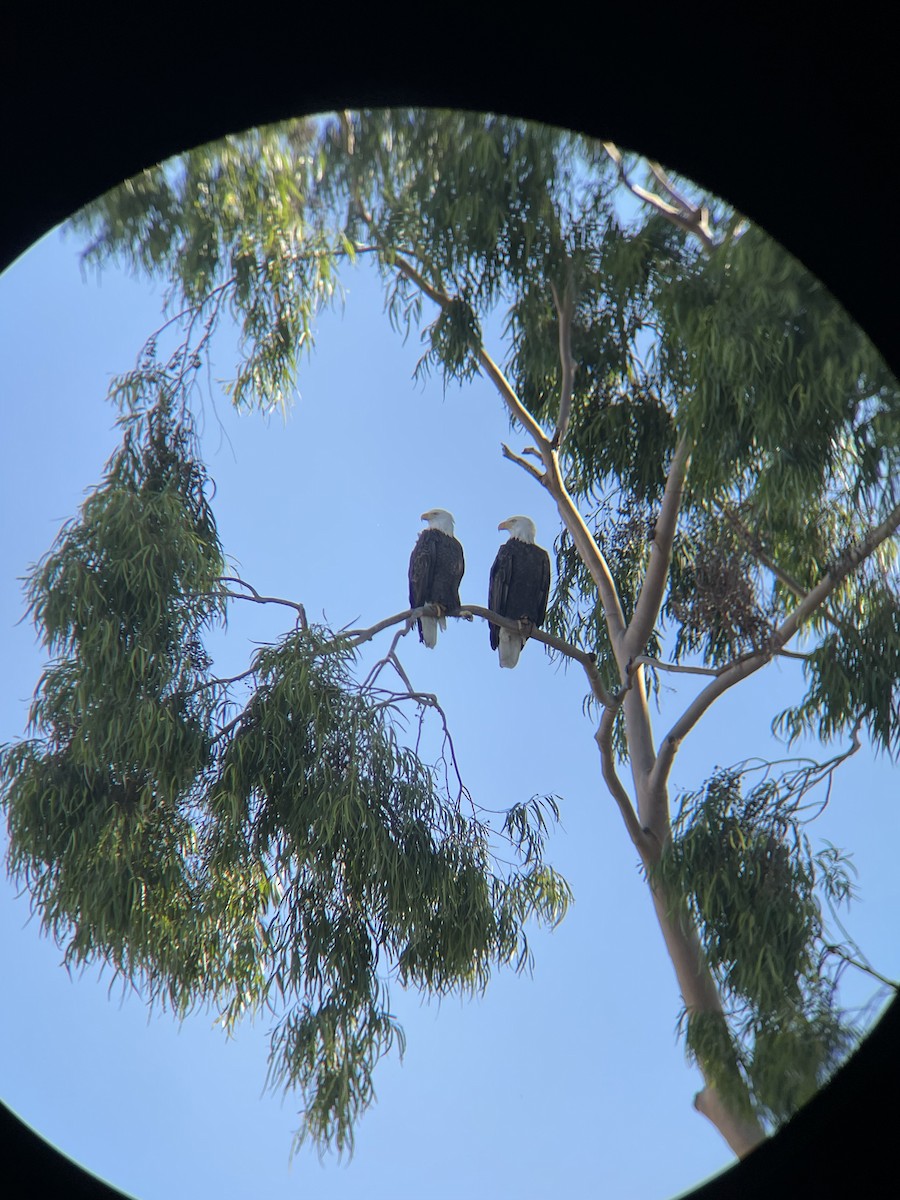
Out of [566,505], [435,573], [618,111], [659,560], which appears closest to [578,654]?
[659,560]

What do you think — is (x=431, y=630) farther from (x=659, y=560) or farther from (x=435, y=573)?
(x=659, y=560)

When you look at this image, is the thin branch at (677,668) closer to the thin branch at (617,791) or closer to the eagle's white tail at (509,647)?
the thin branch at (617,791)

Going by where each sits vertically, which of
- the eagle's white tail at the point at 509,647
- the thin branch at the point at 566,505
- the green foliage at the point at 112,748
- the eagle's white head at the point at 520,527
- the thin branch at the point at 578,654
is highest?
the eagle's white head at the point at 520,527

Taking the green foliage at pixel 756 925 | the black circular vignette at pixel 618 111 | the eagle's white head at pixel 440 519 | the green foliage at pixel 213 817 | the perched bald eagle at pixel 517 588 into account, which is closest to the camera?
the black circular vignette at pixel 618 111

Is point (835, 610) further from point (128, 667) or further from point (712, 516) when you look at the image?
point (128, 667)

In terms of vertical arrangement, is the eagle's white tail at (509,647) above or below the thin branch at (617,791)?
above

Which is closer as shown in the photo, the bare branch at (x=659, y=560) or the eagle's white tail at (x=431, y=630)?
the bare branch at (x=659, y=560)

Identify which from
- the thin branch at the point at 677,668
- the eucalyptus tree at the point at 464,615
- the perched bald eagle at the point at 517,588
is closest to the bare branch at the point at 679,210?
the eucalyptus tree at the point at 464,615
